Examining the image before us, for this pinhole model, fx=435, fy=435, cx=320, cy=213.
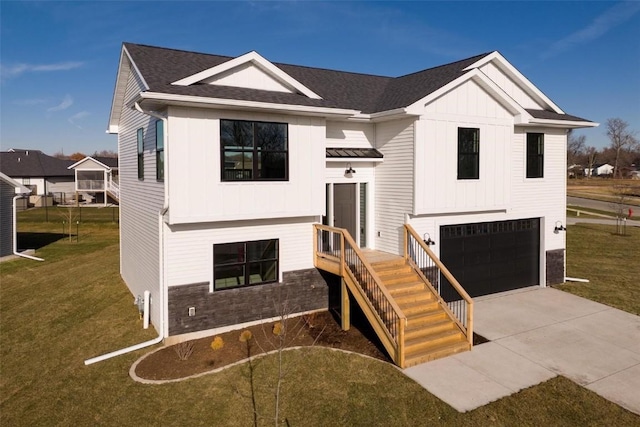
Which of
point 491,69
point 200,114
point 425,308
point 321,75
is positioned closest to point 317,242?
point 425,308

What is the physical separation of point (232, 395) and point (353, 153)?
7745 millimetres

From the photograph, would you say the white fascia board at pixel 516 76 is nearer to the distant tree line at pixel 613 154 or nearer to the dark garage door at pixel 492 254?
the dark garage door at pixel 492 254

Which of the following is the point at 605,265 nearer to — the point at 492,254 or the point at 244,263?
the point at 492,254

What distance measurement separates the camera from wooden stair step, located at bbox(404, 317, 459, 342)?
9.64 meters

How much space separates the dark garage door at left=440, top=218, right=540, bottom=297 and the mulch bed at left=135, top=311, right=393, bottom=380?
4017mm

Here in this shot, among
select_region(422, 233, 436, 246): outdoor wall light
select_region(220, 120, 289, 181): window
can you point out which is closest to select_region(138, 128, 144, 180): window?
select_region(220, 120, 289, 181): window

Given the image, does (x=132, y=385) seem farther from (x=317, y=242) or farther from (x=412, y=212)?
(x=412, y=212)

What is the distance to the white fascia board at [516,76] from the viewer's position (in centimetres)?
1384

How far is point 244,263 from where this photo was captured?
1116cm

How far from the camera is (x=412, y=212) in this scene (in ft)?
40.6

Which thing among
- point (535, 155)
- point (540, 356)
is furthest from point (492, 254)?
point (540, 356)

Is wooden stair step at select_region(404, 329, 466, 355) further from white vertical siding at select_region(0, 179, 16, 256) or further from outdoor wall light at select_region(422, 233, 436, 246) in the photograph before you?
white vertical siding at select_region(0, 179, 16, 256)

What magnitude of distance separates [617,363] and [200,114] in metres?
Result: 10.6

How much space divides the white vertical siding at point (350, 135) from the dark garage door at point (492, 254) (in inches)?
144
